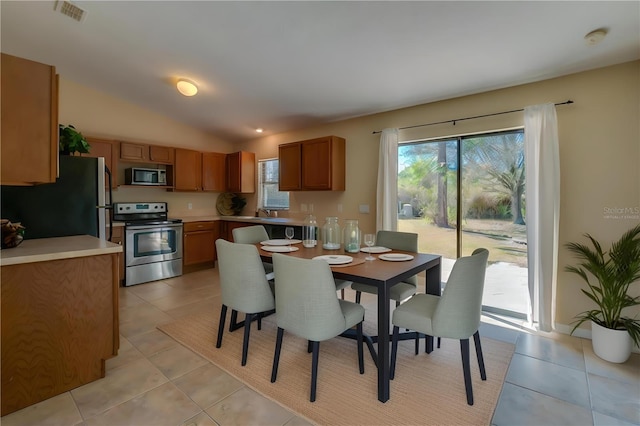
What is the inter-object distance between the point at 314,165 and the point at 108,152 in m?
3.00

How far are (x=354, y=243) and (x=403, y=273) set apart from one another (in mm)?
722

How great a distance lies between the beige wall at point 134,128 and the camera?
423 cm

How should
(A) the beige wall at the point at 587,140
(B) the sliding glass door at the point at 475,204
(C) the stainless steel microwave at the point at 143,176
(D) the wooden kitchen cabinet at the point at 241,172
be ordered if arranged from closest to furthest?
(A) the beige wall at the point at 587,140 → (B) the sliding glass door at the point at 475,204 → (C) the stainless steel microwave at the point at 143,176 → (D) the wooden kitchen cabinet at the point at 241,172

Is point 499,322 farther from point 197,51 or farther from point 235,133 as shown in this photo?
point 235,133

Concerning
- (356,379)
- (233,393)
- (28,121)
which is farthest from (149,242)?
(356,379)

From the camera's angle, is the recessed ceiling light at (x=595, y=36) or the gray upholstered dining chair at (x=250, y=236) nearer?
the recessed ceiling light at (x=595, y=36)

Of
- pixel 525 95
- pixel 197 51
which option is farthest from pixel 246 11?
pixel 525 95

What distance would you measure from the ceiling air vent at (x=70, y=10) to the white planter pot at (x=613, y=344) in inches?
210

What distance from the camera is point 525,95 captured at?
291 cm

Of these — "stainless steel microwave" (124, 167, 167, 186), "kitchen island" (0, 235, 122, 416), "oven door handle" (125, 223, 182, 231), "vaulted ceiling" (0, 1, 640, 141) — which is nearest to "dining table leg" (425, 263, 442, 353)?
"vaulted ceiling" (0, 1, 640, 141)

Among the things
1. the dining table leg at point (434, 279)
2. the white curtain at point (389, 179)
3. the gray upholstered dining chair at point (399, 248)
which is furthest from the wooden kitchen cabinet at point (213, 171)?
the dining table leg at point (434, 279)

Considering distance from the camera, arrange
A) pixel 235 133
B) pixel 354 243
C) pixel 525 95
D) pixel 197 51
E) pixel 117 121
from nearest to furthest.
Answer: pixel 354 243 < pixel 525 95 < pixel 197 51 < pixel 117 121 < pixel 235 133

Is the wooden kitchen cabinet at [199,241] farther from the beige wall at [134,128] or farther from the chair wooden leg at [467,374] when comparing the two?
the chair wooden leg at [467,374]

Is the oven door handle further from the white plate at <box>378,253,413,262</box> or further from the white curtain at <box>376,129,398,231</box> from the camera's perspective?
the white plate at <box>378,253,413,262</box>
